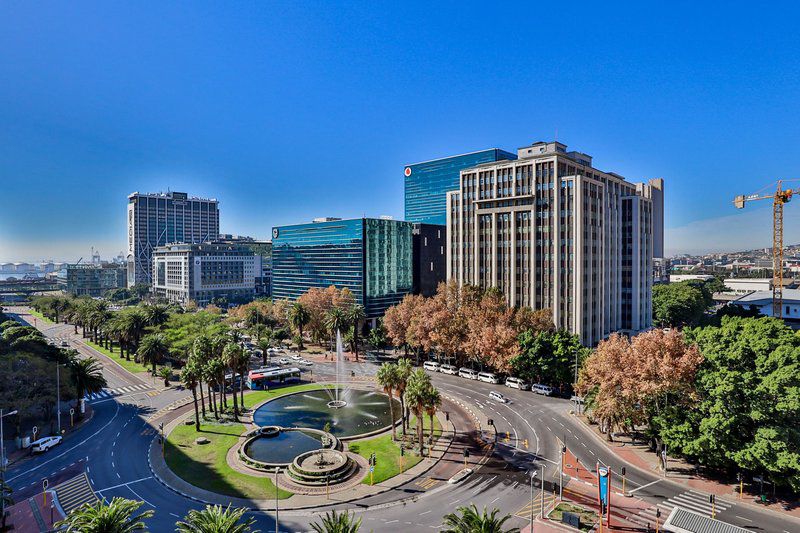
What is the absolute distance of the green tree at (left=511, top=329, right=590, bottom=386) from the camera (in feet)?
265

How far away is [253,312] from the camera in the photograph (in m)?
149

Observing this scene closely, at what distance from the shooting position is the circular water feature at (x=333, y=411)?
67750 millimetres

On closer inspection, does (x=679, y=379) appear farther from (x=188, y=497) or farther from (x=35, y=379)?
(x=35, y=379)

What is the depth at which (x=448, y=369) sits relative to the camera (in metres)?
101

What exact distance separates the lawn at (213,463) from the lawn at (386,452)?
36.8 feet

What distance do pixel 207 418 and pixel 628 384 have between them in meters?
63.0

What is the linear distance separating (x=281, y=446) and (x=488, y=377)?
47406mm

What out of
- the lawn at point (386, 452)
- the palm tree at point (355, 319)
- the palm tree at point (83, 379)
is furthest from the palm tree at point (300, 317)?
the lawn at point (386, 452)

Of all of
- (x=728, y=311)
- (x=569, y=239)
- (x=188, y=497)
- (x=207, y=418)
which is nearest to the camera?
(x=188, y=497)

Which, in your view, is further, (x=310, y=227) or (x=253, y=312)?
(x=310, y=227)

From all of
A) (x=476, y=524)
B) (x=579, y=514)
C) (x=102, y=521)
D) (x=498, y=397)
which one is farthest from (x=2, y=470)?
(x=498, y=397)

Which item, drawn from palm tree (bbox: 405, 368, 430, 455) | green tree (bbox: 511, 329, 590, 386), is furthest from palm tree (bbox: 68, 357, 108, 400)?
green tree (bbox: 511, 329, 590, 386)

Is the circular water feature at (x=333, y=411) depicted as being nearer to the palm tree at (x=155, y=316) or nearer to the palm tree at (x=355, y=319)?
the palm tree at (x=355, y=319)

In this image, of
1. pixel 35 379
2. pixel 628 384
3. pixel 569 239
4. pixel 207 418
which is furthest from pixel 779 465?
pixel 35 379
